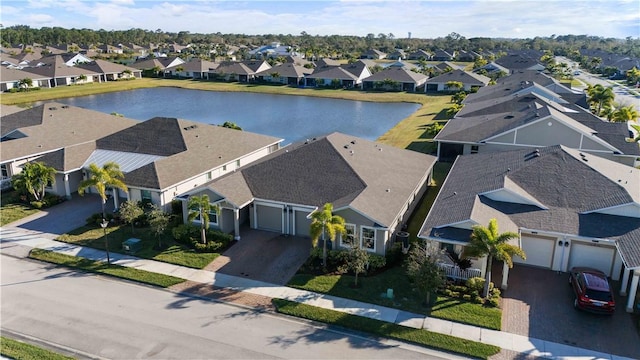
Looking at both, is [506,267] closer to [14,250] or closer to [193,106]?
[14,250]

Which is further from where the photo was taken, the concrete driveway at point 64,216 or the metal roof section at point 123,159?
the metal roof section at point 123,159

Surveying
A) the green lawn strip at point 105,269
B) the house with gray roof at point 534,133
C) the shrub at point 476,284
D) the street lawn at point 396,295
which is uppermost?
the house with gray roof at point 534,133

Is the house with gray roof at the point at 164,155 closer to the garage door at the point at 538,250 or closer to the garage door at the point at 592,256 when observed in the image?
the garage door at the point at 538,250

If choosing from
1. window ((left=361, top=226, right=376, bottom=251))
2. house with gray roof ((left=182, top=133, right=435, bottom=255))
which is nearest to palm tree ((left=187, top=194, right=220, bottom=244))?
house with gray roof ((left=182, top=133, right=435, bottom=255))

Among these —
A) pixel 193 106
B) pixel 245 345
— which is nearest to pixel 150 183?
pixel 245 345

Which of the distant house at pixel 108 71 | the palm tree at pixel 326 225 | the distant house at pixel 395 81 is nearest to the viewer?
the palm tree at pixel 326 225

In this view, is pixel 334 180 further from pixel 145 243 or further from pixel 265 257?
pixel 145 243

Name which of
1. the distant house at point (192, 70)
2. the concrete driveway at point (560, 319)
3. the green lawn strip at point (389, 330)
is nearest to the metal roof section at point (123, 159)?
the green lawn strip at point (389, 330)
